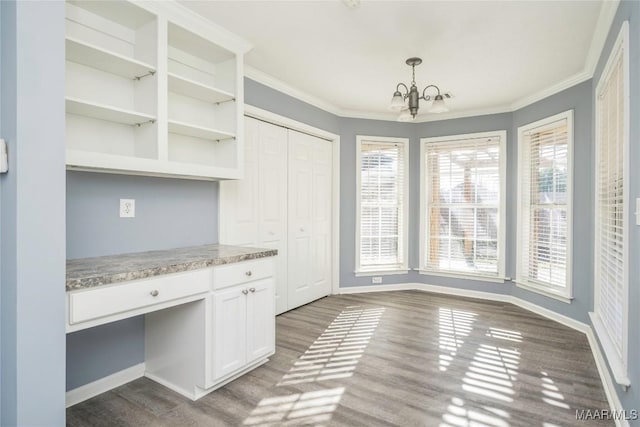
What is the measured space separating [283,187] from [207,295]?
6.44ft

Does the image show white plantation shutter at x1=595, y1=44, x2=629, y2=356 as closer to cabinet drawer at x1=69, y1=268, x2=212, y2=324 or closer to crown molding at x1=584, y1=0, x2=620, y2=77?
crown molding at x1=584, y1=0, x2=620, y2=77

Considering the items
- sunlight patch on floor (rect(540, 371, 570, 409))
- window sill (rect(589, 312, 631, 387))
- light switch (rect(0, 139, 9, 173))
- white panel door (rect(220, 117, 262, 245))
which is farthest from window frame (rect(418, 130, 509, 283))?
light switch (rect(0, 139, 9, 173))

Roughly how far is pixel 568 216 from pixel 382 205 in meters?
2.19

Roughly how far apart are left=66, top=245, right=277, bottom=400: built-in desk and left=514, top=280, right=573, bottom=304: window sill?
10.1ft

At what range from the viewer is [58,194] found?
146 cm

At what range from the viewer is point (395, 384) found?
243 centimetres

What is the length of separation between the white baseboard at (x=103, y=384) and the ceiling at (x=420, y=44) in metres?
2.49

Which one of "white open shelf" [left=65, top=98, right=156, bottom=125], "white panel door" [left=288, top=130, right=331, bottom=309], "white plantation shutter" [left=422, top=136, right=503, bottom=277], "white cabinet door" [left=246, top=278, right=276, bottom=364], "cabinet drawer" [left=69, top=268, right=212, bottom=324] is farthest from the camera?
"white plantation shutter" [left=422, top=136, right=503, bottom=277]

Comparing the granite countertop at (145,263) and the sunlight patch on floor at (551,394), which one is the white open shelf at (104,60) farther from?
the sunlight patch on floor at (551,394)

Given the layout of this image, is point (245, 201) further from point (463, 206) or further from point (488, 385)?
point (463, 206)

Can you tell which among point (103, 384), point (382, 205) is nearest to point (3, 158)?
point (103, 384)

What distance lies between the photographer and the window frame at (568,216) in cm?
374

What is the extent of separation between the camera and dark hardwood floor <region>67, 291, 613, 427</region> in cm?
207

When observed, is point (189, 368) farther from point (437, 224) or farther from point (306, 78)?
point (437, 224)
